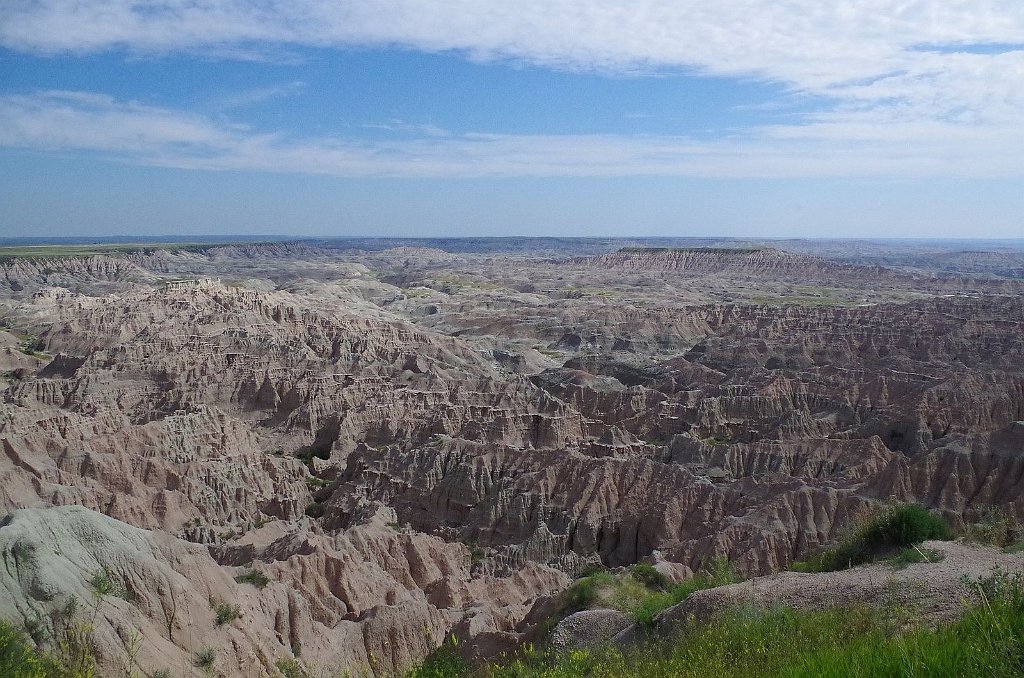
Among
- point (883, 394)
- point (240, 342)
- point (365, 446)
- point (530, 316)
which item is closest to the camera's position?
point (365, 446)

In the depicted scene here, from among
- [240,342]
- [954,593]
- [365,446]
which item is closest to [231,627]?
[954,593]

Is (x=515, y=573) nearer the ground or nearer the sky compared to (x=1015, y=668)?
nearer the ground

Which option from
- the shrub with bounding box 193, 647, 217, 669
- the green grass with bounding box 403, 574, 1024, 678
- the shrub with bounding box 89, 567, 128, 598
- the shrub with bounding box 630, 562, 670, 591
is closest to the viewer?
the green grass with bounding box 403, 574, 1024, 678

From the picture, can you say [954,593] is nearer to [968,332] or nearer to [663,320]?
[968,332]

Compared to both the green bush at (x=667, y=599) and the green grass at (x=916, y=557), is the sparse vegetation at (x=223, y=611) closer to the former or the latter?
the green bush at (x=667, y=599)

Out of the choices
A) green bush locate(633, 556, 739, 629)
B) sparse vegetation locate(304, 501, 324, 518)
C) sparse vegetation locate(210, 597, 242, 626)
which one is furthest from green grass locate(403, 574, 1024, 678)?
sparse vegetation locate(304, 501, 324, 518)

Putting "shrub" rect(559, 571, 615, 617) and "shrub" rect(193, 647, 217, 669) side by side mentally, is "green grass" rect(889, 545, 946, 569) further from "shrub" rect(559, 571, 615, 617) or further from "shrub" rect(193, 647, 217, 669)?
"shrub" rect(193, 647, 217, 669)
